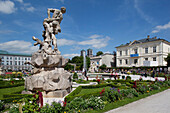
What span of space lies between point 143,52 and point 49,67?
42334mm

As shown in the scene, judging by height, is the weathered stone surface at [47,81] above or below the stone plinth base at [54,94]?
above

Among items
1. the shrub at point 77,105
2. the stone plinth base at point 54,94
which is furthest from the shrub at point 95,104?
the stone plinth base at point 54,94

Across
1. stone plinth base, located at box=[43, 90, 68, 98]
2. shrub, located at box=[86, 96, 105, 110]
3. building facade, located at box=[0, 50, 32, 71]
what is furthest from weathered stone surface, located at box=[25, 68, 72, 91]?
building facade, located at box=[0, 50, 32, 71]

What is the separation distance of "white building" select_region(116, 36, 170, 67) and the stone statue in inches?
1232

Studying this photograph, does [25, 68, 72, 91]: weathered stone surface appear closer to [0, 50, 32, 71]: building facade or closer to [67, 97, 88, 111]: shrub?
[67, 97, 88, 111]: shrub

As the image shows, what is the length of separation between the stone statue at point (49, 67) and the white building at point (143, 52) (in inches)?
1232

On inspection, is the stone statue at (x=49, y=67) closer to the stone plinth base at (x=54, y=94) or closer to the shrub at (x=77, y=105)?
the stone plinth base at (x=54, y=94)

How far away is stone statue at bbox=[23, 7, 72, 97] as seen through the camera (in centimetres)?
840

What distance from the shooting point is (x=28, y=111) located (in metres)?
4.30

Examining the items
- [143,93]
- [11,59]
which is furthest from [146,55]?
[11,59]

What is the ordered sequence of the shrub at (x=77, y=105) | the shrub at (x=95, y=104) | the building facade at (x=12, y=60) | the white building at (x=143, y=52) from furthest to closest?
the building facade at (x=12, y=60) → the white building at (x=143, y=52) → the shrub at (x=95, y=104) → the shrub at (x=77, y=105)

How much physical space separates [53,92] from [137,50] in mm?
43647

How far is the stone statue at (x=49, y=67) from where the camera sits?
8.40 meters

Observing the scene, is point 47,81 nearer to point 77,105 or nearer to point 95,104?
point 77,105
